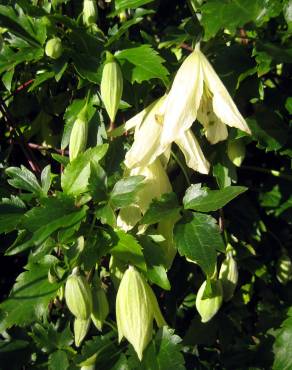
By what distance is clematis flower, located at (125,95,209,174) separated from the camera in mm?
877

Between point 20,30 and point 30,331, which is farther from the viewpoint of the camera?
point 30,331

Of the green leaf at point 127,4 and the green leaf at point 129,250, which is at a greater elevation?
the green leaf at point 127,4

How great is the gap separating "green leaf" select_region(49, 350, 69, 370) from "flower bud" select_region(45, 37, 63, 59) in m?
0.61

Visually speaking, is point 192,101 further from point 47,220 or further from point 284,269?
point 284,269

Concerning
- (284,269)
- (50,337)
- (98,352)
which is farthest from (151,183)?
(284,269)

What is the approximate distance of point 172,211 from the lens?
2.93 ft

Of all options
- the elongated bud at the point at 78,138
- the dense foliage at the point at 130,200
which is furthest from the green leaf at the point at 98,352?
the elongated bud at the point at 78,138

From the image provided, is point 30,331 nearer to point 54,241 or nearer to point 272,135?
point 54,241

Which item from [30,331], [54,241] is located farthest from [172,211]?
[30,331]

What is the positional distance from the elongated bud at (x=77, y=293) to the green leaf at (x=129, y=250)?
3.0 inches

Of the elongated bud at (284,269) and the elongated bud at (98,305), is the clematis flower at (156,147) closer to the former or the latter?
the elongated bud at (98,305)

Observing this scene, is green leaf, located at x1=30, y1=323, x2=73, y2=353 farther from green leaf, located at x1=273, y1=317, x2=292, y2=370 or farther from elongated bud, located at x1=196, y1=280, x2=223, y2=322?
green leaf, located at x1=273, y1=317, x2=292, y2=370

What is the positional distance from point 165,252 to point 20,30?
1.74ft

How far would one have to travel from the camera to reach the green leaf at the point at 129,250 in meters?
0.86
